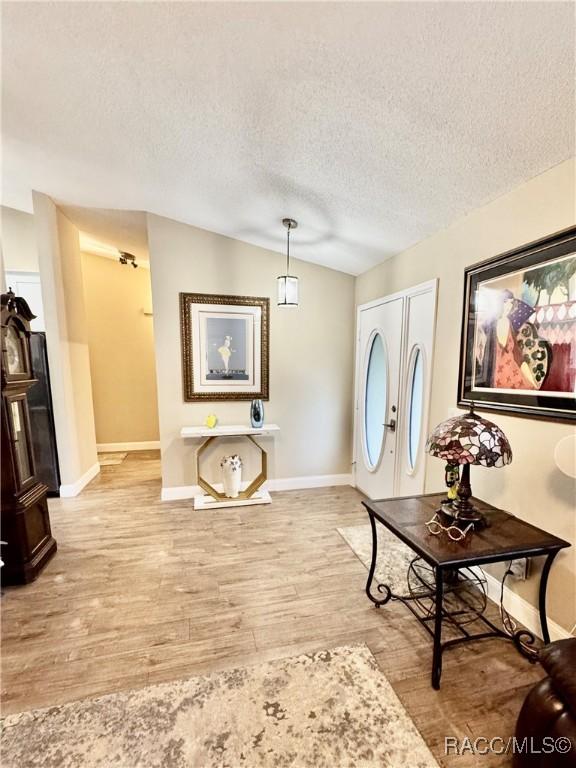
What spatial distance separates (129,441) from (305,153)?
16.7 ft

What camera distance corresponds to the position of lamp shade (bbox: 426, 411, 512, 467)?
1499 mm

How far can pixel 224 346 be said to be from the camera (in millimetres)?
3479

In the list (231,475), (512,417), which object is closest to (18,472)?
(231,475)

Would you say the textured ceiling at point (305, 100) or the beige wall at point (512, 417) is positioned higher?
the textured ceiling at point (305, 100)

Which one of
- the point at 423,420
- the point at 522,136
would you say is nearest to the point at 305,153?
the point at 522,136

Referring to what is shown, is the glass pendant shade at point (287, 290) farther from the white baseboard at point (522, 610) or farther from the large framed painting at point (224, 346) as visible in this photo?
the white baseboard at point (522, 610)

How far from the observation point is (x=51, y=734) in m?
1.26

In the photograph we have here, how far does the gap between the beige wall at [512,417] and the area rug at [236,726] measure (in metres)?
1.09

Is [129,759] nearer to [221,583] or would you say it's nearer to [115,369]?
[221,583]

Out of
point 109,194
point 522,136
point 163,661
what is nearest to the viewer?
point 522,136

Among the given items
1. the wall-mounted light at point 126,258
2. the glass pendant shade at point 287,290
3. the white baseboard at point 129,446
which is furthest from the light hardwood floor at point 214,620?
the wall-mounted light at point 126,258

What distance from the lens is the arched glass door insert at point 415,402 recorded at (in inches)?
104

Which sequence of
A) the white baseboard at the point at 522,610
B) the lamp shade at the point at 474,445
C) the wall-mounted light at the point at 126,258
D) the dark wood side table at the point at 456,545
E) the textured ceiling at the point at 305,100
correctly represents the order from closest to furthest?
1. the textured ceiling at the point at 305,100
2. the dark wood side table at the point at 456,545
3. the lamp shade at the point at 474,445
4. the white baseboard at the point at 522,610
5. the wall-mounted light at the point at 126,258

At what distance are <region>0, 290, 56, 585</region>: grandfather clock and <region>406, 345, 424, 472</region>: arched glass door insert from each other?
2950mm
